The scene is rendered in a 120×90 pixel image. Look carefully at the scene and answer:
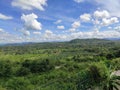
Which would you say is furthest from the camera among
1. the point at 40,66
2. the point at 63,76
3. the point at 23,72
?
the point at 40,66

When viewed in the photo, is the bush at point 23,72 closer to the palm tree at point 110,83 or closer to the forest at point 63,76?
the forest at point 63,76

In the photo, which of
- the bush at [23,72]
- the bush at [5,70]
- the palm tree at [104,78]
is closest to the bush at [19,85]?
the bush at [23,72]

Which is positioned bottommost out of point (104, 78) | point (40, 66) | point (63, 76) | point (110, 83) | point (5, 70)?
point (63, 76)

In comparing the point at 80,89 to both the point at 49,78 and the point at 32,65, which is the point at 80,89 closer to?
the point at 49,78

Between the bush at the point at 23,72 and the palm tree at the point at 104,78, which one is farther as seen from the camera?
the bush at the point at 23,72

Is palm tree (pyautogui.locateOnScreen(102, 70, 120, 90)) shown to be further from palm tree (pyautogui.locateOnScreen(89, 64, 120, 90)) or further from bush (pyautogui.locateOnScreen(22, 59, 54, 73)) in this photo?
bush (pyautogui.locateOnScreen(22, 59, 54, 73))

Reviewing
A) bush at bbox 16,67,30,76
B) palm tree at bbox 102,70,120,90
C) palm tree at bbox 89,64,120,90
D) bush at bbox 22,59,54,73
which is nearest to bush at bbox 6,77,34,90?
bush at bbox 16,67,30,76

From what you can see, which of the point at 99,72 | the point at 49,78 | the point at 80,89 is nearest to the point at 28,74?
the point at 49,78

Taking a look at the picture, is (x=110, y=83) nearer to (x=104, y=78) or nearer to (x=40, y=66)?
(x=104, y=78)

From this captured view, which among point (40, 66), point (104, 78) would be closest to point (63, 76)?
point (40, 66)

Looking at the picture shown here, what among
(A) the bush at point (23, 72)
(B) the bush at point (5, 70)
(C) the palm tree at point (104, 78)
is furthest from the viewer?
(B) the bush at point (5, 70)

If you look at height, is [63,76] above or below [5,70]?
below

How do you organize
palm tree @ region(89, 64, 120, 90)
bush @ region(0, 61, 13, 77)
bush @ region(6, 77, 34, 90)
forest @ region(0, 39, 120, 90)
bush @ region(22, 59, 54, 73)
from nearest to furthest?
palm tree @ region(89, 64, 120, 90) → forest @ region(0, 39, 120, 90) → bush @ region(6, 77, 34, 90) → bush @ region(0, 61, 13, 77) → bush @ region(22, 59, 54, 73)

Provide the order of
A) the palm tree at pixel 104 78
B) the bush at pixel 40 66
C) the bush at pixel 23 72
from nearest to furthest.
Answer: the palm tree at pixel 104 78 < the bush at pixel 23 72 < the bush at pixel 40 66
